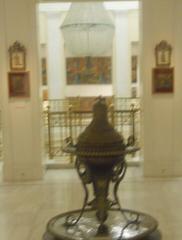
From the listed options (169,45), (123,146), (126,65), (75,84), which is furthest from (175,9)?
(75,84)

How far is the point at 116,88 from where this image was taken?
49.9ft

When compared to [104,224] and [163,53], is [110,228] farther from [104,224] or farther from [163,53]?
[163,53]

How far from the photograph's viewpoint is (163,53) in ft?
25.4

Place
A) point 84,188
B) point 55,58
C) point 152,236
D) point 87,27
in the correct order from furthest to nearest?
1. point 55,58
2. point 87,27
3. point 84,188
4. point 152,236

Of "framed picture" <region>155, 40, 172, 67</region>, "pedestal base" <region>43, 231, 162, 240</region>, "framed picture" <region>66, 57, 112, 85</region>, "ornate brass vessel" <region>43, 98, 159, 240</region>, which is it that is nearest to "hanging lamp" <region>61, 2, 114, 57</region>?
"framed picture" <region>66, 57, 112, 85</region>

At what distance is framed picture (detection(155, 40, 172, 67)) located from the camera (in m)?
7.73

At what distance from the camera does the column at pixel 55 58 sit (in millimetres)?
14945

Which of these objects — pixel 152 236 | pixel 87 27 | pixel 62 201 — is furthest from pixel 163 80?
Result: pixel 87 27

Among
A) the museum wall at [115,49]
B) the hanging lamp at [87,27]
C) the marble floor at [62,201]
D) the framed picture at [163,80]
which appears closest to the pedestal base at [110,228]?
the marble floor at [62,201]

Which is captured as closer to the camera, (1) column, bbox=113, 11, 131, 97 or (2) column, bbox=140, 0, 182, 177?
(2) column, bbox=140, 0, 182, 177

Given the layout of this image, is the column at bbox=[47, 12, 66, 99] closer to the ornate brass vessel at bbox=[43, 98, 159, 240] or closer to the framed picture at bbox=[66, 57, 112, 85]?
the framed picture at bbox=[66, 57, 112, 85]

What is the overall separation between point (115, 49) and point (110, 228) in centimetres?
1115

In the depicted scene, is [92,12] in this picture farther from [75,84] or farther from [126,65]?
[75,84]

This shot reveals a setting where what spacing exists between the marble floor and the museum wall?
7.07m
